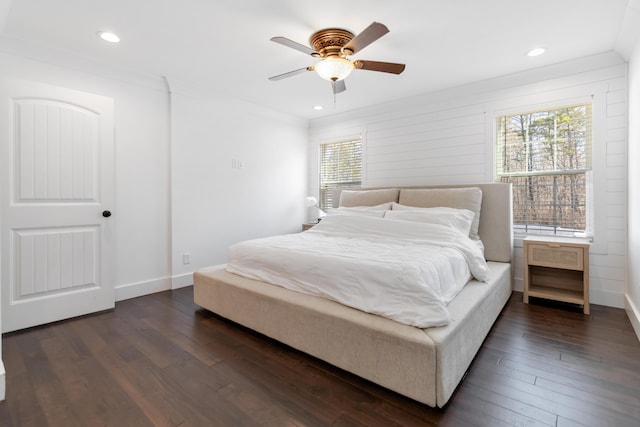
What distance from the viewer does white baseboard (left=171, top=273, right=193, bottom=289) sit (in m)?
3.62

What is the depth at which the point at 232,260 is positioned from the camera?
2.81m

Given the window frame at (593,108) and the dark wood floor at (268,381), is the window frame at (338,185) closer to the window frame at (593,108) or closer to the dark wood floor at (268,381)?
the window frame at (593,108)

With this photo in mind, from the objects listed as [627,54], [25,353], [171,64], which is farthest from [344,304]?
[627,54]

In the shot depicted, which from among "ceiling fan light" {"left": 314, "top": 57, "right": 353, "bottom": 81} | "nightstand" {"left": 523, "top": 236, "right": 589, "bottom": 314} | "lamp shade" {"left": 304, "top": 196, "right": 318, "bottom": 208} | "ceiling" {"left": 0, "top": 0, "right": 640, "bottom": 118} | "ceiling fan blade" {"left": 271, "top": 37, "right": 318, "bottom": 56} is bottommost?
"nightstand" {"left": 523, "top": 236, "right": 589, "bottom": 314}

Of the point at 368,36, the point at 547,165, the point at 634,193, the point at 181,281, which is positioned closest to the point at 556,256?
the point at 634,193

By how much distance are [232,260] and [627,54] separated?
13.4 feet

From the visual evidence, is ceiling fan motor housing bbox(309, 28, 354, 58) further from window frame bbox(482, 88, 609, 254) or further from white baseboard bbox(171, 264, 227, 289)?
white baseboard bbox(171, 264, 227, 289)

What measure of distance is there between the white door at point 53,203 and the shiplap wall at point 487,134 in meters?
3.26

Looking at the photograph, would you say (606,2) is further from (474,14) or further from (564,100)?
(564,100)

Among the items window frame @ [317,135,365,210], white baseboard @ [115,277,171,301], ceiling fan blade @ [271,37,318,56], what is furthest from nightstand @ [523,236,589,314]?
white baseboard @ [115,277,171,301]

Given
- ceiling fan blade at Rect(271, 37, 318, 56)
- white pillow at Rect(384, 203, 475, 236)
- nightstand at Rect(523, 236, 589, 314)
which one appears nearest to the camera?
ceiling fan blade at Rect(271, 37, 318, 56)

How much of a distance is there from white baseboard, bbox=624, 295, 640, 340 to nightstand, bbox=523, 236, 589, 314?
0.93ft

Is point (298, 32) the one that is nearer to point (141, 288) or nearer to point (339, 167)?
point (339, 167)

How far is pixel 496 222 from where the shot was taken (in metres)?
3.35
